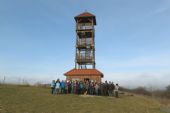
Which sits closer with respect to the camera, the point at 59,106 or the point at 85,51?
the point at 59,106

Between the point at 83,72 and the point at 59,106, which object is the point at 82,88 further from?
the point at 83,72

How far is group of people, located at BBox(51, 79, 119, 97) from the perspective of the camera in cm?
2269

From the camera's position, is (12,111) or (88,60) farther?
(88,60)

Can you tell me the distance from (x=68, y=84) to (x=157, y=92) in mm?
35371

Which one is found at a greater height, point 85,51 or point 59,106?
point 85,51

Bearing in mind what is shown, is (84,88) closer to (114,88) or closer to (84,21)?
(114,88)

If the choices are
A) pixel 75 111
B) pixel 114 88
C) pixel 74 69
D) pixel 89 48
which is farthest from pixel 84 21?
pixel 75 111

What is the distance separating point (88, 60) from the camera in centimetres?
3388

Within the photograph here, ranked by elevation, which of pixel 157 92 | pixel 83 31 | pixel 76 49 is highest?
pixel 83 31

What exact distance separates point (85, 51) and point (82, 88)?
446 inches

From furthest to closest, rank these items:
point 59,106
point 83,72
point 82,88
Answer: point 83,72
point 82,88
point 59,106

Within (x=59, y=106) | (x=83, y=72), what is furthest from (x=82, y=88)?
(x=83, y=72)

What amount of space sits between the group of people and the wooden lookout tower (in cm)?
828

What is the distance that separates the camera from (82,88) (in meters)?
23.8
